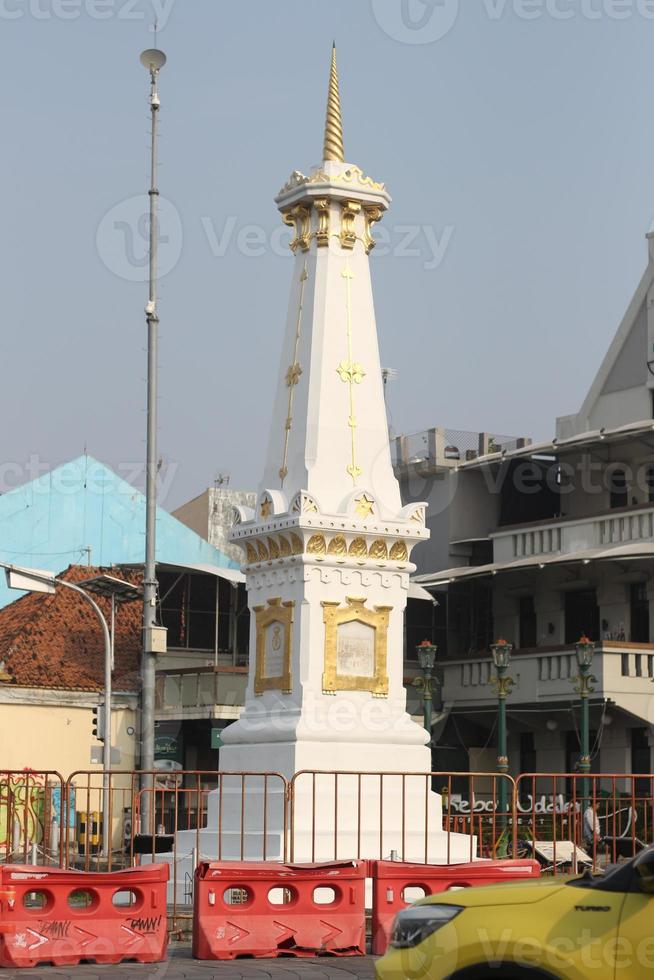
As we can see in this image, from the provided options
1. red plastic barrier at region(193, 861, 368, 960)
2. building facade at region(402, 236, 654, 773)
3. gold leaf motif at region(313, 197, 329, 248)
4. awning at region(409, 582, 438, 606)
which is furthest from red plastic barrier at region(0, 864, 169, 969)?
awning at region(409, 582, 438, 606)

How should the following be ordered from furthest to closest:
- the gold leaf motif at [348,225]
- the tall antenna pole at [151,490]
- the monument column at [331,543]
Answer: the tall antenna pole at [151,490] < the gold leaf motif at [348,225] < the monument column at [331,543]

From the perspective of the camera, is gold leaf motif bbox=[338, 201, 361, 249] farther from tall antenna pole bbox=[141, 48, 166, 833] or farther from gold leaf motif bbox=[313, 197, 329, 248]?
tall antenna pole bbox=[141, 48, 166, 833]

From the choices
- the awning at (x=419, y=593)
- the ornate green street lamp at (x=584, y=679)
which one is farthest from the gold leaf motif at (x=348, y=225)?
the awning at (x=419, y=593)

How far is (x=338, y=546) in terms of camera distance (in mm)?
21109

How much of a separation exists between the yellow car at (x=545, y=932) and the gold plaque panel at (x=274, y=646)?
1249 cm

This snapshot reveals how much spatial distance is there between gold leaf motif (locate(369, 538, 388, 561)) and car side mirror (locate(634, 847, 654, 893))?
44.6 feet

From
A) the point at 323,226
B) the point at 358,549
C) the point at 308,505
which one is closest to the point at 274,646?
the point at 358,549

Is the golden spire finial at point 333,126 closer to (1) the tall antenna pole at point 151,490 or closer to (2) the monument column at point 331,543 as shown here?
(2) the monument column at point 331,543

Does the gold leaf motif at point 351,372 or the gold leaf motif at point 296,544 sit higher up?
the gold leaf motif at point 351,372

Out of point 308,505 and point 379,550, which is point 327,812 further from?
point 308,505

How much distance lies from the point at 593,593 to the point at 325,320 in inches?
826

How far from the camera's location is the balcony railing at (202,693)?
129 ft

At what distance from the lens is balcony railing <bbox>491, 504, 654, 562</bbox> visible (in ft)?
125

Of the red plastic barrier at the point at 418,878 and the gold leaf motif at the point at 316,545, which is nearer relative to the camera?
the red plastic barrier at the point at 418,878
